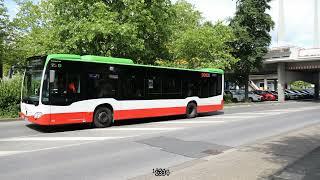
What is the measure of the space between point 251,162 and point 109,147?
4.27m

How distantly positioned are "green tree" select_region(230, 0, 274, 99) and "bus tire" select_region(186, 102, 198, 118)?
23395mm

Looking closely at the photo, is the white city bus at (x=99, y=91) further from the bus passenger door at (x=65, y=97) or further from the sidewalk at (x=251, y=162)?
the sidewalk at (x=251, y=162)

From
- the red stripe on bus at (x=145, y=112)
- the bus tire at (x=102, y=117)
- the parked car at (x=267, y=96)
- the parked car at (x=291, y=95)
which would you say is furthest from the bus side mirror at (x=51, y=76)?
the parked car at (x=291, y=95)

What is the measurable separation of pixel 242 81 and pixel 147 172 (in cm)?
3989

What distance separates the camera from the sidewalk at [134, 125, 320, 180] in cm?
729

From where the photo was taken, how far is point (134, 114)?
56.1 feet

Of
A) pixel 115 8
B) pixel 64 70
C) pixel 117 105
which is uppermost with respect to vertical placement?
pixel 115 8

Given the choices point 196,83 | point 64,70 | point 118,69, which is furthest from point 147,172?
point 196,83

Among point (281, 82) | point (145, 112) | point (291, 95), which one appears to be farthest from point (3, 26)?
point (291, 95)

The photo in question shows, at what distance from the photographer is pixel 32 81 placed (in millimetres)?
14773

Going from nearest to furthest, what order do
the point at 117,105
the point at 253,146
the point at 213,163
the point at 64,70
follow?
the point at 213,163, the point at 253,146, the point at 64,70, the point at 117,105

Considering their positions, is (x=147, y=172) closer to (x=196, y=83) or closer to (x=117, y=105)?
(x=117, y=105)

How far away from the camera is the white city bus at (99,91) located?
14.1m

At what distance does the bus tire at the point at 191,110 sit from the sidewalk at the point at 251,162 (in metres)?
8.49
